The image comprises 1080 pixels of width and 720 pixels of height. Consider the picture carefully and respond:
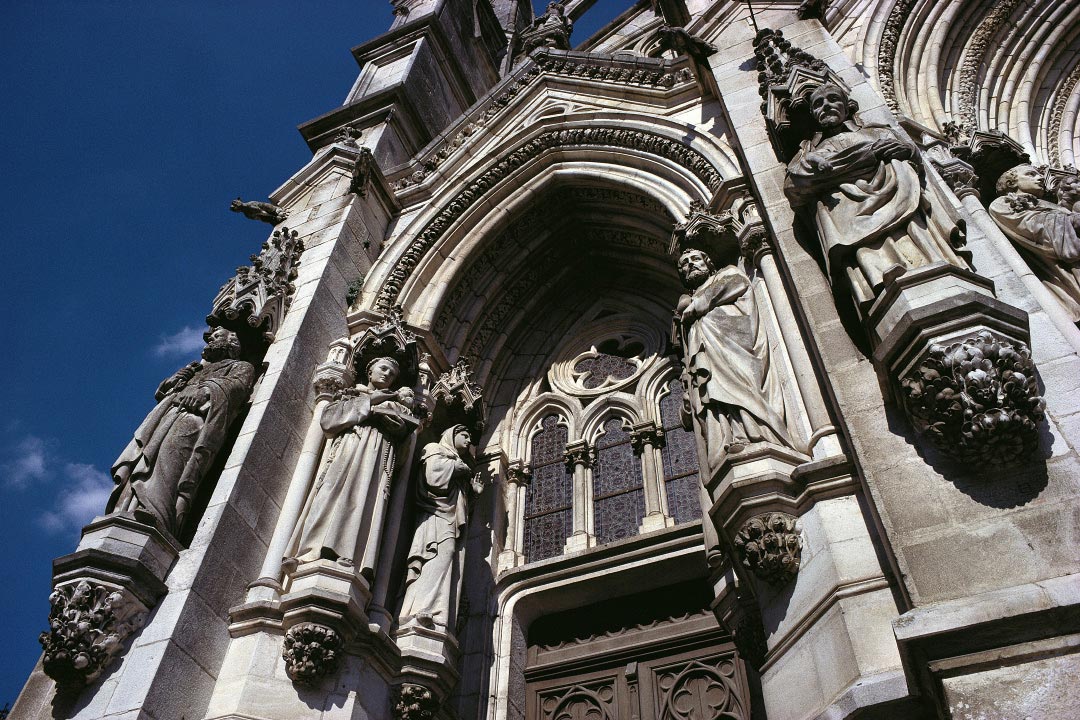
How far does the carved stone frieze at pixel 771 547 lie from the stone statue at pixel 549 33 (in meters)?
7.72

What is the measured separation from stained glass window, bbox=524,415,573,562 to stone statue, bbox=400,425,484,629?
2.20 ft

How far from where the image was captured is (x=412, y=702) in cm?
521

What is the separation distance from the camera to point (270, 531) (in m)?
5.70

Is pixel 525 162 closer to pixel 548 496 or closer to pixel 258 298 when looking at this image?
pixel 258 298

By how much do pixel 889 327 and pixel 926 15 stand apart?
6.13m

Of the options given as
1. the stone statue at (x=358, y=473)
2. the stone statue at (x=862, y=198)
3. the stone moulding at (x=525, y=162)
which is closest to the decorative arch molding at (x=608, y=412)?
the stone statue at (x=358, y=473)

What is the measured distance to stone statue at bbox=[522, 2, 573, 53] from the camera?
34.4 ft

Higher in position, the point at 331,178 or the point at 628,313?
the point at 331,178

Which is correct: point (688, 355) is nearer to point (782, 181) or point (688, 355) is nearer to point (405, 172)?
point (782, 181)

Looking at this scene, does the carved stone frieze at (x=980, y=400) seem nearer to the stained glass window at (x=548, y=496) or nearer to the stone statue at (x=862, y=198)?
the stone statue at (x=862, y=198)

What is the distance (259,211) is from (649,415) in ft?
14.8

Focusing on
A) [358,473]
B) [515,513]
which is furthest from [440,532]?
[515,513]

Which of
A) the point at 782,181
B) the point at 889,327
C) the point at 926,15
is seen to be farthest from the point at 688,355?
the point at 926,15

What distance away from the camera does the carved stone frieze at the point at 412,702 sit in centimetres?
517
